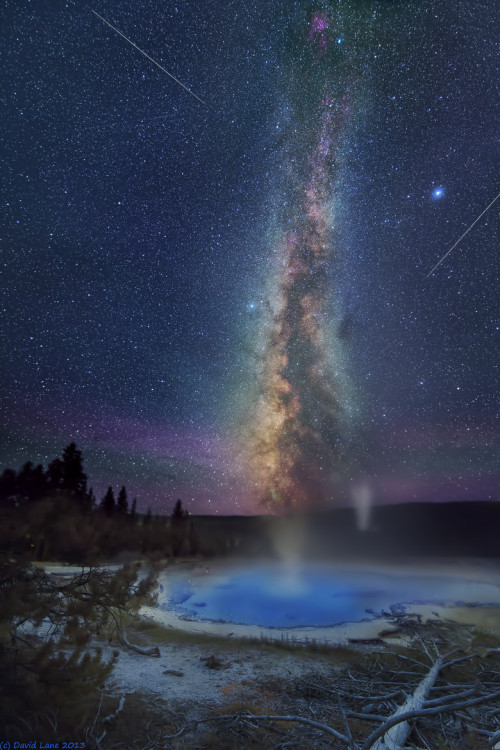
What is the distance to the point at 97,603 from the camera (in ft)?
19.5

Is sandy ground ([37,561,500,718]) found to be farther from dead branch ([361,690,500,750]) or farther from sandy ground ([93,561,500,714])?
dead branch ([361,690,500,750])

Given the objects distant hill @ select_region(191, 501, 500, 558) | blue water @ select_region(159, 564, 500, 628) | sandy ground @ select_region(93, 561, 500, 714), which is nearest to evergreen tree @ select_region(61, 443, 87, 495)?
sandy ground @ select_region(93, 561, 500, 714)

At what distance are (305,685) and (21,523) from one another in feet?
24.7

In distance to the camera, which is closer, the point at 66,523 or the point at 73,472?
the point at 66,523

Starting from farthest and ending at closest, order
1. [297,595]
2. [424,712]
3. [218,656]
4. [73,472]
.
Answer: [297,595]
[218,656]
[73,472]
[424,712]

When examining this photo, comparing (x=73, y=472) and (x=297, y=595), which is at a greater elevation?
(x=73, y=472)

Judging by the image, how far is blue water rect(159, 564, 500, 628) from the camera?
72.0ft

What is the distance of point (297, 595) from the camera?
1313 inches

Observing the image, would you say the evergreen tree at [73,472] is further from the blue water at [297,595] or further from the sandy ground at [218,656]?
the blue water at [297,595]

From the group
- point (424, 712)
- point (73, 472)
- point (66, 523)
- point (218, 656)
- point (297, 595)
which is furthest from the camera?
point (297, 595)

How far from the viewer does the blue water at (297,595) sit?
2194 cm

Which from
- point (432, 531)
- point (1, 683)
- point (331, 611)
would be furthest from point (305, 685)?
point (432, 531)

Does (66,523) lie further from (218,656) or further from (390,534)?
(390,534)

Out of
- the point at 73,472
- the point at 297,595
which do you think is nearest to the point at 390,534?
the point at 297,595
